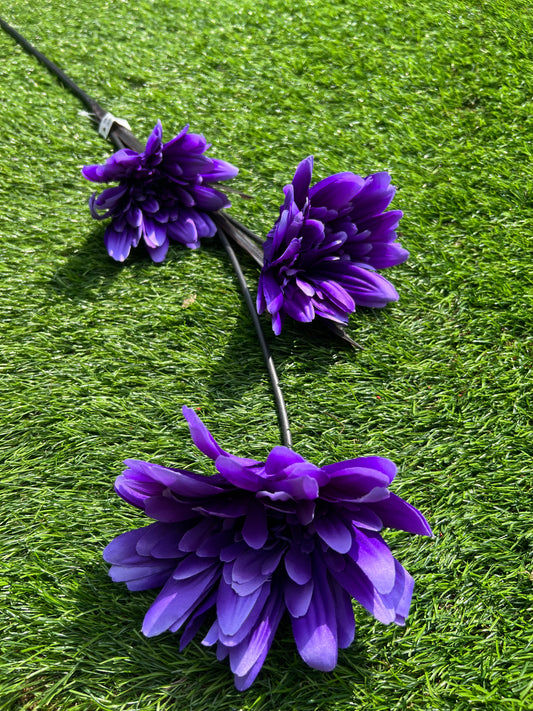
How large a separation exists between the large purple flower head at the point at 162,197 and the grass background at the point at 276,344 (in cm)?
12

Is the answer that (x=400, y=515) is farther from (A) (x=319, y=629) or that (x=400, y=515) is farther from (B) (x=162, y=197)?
(B) (x=162, y=197)

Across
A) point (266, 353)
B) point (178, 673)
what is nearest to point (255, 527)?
point (178, 673)

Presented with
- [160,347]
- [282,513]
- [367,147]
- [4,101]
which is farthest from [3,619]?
[4,101]

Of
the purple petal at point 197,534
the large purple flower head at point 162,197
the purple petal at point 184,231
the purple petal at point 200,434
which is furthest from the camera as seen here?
the purple petal at point 184,231

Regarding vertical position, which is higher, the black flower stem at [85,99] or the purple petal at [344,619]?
the purple petal at [344,619]

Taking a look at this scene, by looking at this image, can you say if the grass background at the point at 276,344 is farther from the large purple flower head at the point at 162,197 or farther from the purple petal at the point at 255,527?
the purple petal at the point at 255,527

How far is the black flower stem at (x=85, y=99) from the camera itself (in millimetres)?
2100

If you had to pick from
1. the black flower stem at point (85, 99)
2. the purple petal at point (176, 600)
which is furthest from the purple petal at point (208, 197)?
the purple petal at point (176, 600)

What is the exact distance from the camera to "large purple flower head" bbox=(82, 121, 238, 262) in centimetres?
172

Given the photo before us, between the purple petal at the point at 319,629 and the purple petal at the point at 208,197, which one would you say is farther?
the purple petal at the point at 208,197

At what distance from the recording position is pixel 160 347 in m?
1.71

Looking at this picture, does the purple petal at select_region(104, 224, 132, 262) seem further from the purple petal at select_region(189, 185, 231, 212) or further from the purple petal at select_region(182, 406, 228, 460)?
the purple petal at select_region(182, 406, 228, 460)

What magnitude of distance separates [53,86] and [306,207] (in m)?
1.72

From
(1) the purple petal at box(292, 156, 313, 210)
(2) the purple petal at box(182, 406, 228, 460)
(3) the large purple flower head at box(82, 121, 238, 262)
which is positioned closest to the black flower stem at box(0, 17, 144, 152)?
(3) the large purple flower head at box(82, 121, 238, 262)
